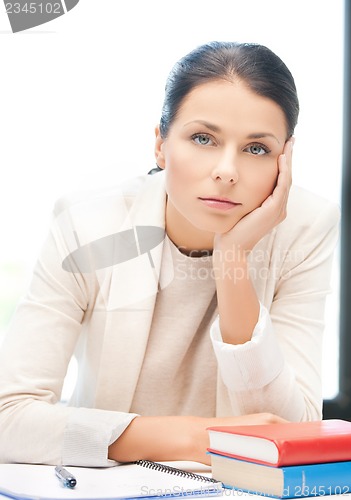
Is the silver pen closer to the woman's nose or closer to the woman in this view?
the woman

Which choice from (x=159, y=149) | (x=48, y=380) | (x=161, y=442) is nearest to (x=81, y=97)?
(x=159, y=149)

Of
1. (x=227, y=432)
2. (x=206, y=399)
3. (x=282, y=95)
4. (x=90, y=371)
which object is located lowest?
(x=206, y=399)

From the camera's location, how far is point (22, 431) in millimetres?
1277

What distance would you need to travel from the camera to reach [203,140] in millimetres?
1384

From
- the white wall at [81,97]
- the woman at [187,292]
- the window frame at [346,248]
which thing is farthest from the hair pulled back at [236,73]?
the window frame at [346,248]

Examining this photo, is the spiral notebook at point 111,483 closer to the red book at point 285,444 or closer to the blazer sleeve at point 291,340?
the red book at point 285,444

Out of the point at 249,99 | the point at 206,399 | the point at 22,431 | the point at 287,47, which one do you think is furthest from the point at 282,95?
the point at 287,47

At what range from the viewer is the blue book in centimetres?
91

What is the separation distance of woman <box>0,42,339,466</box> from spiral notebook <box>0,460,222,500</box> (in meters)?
0.07

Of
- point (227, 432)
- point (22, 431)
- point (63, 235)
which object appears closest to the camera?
point (227, 432)

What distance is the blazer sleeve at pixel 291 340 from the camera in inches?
53.6

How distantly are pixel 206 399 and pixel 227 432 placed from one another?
23.1 inches

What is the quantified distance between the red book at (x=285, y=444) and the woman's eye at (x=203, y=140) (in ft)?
1.85

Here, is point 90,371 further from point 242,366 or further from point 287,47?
point 287,47
